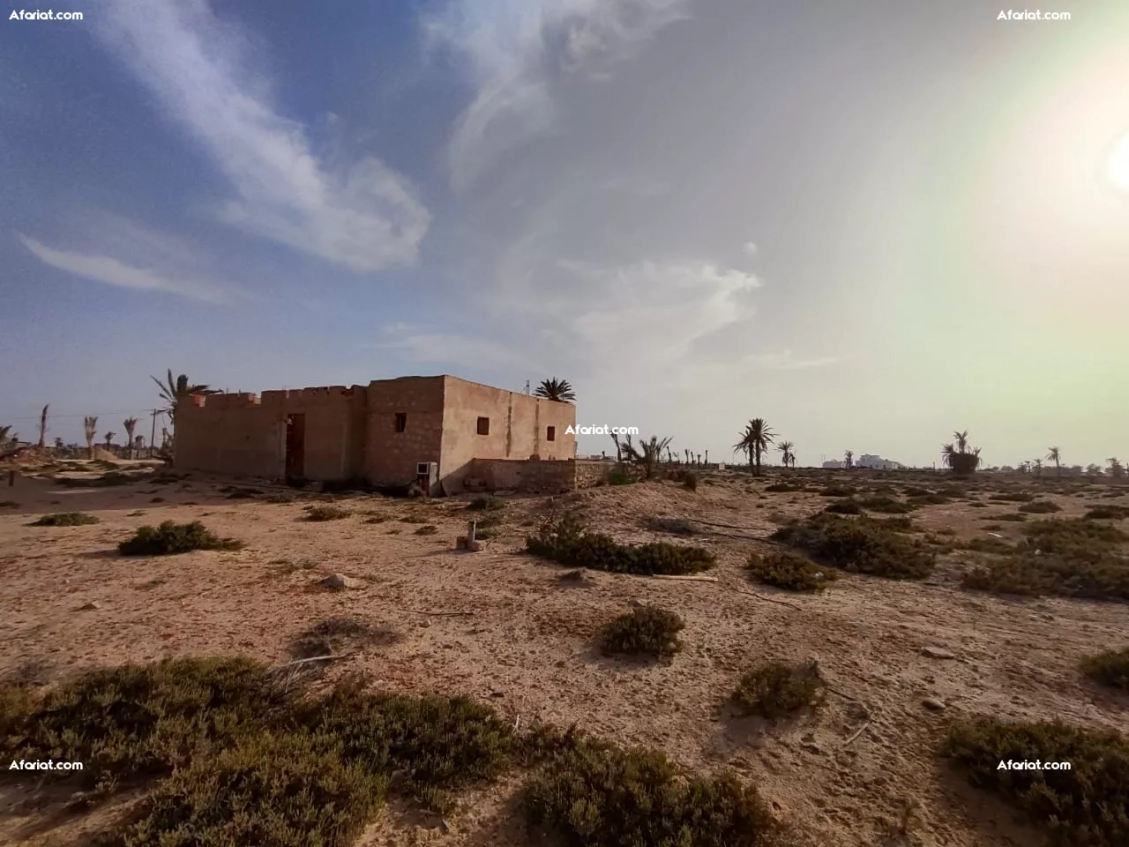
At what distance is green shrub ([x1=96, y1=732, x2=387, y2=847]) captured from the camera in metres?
2.90

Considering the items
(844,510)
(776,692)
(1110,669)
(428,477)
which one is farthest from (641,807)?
(844,510)

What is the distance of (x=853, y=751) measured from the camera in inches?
163

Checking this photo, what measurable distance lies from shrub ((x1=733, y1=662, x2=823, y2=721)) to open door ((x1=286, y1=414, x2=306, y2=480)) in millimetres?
20892

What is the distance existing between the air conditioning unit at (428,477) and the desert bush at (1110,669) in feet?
57.3

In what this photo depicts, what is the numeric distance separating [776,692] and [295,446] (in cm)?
2215

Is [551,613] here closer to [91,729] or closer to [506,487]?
[91,729]

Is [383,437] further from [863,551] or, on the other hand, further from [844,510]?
[844,510]

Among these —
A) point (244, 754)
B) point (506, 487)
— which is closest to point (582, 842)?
point (244, 754)

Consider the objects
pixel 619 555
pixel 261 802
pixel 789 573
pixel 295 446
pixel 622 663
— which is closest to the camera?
pixel 261 802

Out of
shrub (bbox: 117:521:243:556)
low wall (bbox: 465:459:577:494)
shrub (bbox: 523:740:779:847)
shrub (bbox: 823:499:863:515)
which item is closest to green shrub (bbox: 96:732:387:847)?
shrub (bbox: 523:740:779:847)

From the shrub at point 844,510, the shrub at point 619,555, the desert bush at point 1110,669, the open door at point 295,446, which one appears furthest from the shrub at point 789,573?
the open door at point 295,446

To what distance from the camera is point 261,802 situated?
308 cm

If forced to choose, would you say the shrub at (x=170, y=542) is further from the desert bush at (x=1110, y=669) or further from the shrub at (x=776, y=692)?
the desert bush at (x=1110, y=669)

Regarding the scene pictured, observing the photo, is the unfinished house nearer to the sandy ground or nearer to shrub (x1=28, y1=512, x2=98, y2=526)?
shrub (x1=28, y1=512, x2=98, y2=526)
